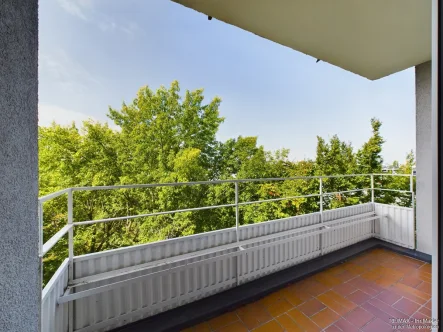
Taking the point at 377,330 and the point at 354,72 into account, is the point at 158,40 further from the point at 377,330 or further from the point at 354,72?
the point at 377,330

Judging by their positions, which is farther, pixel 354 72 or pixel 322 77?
pixel 322 77

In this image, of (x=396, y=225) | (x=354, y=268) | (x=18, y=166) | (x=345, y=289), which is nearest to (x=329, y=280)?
(x=345, y=289)

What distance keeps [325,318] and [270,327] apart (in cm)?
47

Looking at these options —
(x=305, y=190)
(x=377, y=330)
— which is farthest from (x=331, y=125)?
(x=377, y=330)

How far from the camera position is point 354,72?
2457mm

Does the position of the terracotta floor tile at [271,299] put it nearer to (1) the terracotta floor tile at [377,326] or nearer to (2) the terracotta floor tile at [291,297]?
(2) the terracotta floor tile at [291,297]

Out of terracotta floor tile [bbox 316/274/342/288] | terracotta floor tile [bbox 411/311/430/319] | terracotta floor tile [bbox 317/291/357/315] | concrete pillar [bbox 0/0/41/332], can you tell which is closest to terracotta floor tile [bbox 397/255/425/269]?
terracotta floor tile [bbox 411/311/430/319]

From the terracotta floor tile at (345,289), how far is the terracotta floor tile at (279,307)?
1.80 feet

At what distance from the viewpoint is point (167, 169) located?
941 centimetres

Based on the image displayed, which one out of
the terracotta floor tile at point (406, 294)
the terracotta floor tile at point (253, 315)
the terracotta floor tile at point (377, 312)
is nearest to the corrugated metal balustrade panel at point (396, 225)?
the terracotta floor tile at point (406, 294)

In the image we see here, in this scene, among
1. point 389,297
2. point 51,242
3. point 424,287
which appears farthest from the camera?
point 424,287

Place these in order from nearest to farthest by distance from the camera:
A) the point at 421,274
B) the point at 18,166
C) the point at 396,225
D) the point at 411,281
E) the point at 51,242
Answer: the point at 18,166
the point at 51,242
the point at 411,281
the point at 421,274
the point at 396,225

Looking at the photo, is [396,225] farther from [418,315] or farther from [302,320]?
[302,320]

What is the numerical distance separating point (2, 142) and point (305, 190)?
30.4 feet
